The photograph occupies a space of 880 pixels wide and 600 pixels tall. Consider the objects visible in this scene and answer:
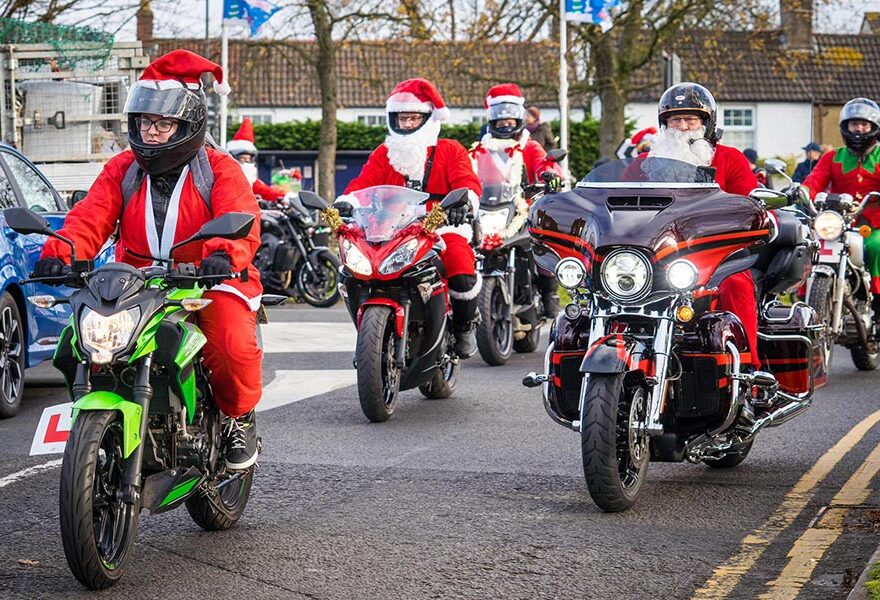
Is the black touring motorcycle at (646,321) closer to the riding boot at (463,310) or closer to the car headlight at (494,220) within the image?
the riding boot at (463,310)

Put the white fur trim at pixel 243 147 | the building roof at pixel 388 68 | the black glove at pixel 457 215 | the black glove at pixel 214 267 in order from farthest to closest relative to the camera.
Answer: the building roof at pixel 388 68 → the white fur trim at pixel 243 147 → the black glove at pixel 457 215 → the black glove at pixel 214 267

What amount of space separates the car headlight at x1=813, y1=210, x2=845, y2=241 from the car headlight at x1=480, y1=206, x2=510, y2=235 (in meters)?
2.58

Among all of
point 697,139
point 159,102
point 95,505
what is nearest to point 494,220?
point 697,139

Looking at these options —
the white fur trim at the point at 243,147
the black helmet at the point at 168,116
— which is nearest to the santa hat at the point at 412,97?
the black helmet at the point at 168,116

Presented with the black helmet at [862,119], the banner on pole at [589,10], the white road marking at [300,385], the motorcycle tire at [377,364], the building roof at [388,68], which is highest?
the building roof at [388,68]

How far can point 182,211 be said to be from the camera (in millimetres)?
6254

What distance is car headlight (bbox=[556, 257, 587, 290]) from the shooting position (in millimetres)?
6934

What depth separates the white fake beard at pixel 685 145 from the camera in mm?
8023

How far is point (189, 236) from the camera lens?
20.5ft

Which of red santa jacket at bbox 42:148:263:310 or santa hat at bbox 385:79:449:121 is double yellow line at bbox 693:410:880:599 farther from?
santa hat at bbox 385:79:449:121

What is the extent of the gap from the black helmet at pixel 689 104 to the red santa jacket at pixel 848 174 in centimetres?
496

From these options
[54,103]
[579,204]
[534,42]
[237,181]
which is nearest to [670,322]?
[579,204]

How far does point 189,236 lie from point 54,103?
39.2 feet

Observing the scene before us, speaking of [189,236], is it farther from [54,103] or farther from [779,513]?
[54,103]
